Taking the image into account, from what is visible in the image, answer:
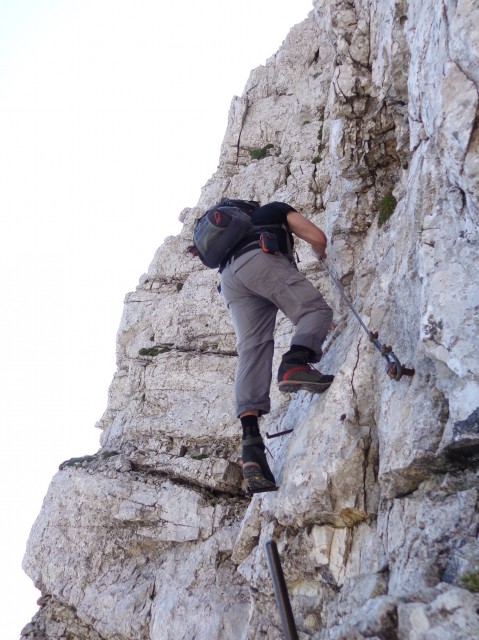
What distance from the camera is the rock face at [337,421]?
4992 millimetres

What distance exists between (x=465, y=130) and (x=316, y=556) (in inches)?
217

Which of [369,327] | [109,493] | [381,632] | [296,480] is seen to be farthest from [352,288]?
[109,493]

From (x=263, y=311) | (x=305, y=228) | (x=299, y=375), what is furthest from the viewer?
(x=263, y=311)

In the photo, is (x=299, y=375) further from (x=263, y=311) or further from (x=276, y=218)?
(x=276, y=218)

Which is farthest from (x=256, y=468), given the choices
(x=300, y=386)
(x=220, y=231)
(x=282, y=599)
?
(x=220, y=231)

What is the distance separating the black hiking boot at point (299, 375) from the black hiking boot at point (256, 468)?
100cm

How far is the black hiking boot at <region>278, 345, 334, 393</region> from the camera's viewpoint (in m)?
7.43

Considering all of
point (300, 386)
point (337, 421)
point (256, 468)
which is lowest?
point (256, 468)

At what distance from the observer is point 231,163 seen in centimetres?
1866

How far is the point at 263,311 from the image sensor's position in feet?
29.1

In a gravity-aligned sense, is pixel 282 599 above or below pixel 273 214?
below

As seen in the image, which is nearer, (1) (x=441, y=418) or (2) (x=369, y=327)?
(1) (x=441, y=418)

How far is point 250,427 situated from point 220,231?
10.9ft

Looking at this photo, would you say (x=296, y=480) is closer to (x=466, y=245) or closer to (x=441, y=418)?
(x=441, y=418)
